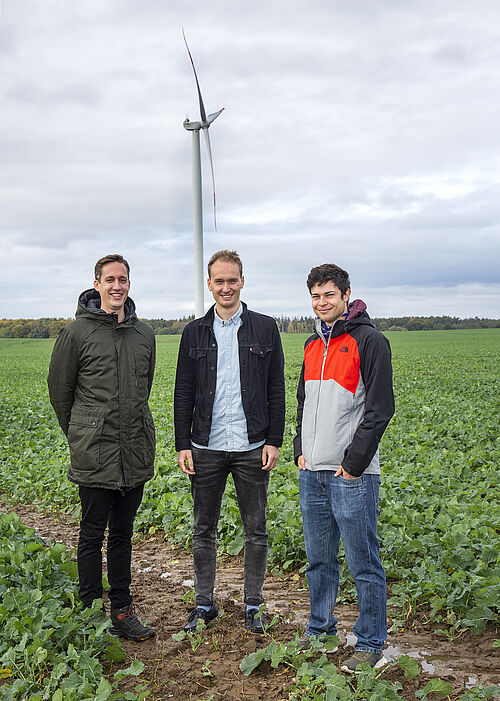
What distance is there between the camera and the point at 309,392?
161 inches

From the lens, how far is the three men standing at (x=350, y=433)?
146 inches

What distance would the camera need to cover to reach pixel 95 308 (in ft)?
14.6

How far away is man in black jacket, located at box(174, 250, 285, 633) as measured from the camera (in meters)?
4.51

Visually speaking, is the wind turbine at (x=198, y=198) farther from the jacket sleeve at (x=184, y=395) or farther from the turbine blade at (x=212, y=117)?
the jacket sleeve at (x=184, y=395)

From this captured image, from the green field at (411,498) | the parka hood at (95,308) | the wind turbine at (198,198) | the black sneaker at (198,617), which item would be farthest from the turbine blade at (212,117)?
the black sneaker at (198,617)

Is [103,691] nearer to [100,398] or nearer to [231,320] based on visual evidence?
[100,398]

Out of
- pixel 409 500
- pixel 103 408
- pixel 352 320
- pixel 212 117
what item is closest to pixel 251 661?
pixel 103 408

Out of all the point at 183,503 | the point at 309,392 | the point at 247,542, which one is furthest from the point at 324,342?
the point at 183,503

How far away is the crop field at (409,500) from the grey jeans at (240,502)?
3.55 feet

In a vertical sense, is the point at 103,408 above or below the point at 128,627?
above

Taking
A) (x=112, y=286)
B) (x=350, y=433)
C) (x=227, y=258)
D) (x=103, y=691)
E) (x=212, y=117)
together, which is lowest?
(x=103, y=691)

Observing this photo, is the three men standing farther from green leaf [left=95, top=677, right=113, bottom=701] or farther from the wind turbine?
the wind turbine

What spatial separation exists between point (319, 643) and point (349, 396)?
168cm

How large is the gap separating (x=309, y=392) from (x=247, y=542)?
1.39 m
